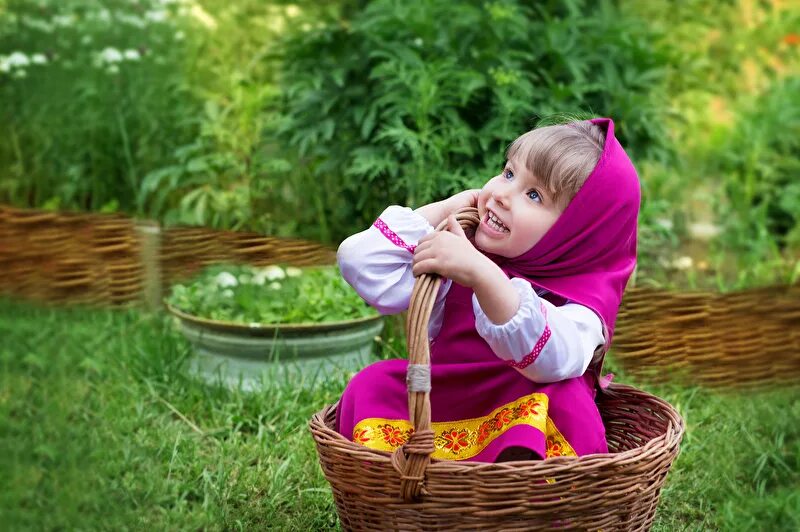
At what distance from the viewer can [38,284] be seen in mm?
1748

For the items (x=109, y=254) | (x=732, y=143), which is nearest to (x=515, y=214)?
(x=109, y=254)

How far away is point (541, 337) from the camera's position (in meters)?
1.79

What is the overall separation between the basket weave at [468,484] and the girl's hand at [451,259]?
29 millimetres

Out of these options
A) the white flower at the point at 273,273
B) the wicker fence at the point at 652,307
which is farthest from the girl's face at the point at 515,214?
the white flower at the point at 273,273

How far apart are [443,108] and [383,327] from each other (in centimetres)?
85

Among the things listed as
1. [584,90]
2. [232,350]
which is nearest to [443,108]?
[584,90]

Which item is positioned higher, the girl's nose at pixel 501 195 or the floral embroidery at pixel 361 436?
the girl's nose at pixel 501 195

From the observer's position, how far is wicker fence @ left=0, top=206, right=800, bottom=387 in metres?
2.92

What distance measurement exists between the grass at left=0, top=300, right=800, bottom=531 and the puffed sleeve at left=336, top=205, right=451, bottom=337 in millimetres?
602

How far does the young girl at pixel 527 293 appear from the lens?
1871 millimetres

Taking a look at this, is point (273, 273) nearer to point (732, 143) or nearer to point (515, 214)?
point (515, 214)

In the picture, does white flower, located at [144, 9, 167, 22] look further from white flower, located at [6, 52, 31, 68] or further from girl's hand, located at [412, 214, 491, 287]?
girl's hand, located at [412, 214, 491, 287]

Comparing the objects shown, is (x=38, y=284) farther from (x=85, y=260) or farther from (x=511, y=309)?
(x=511, y=309)

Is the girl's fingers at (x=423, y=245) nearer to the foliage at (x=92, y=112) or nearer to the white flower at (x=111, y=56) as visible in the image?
the foliage at (x=92, y=112)
